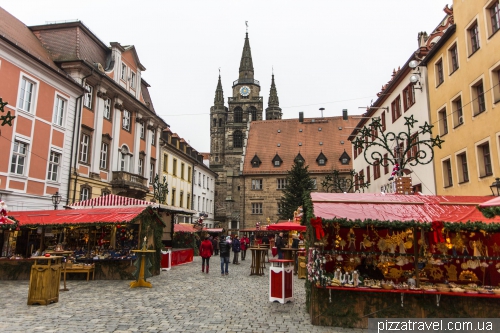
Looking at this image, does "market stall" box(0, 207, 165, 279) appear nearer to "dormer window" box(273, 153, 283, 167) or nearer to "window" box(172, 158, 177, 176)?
"window" box(172, 158, 177, 176)

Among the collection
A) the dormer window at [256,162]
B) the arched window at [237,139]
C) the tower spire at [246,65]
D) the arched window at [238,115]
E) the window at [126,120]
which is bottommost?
the window at [126,120]

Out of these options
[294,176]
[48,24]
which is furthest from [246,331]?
[294,176]

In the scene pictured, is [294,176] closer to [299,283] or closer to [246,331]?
[299,283]

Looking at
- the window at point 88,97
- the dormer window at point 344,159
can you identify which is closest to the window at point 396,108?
the window at point 88,97

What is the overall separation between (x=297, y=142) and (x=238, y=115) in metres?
20.3

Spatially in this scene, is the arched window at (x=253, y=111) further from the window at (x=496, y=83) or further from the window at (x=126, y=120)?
the window at (x=496, y=83)

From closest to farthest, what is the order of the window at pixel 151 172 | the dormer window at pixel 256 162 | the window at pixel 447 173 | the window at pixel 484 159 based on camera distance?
the window at pixel 484 159 → the window at pixel 447 173 → the window at pixel 151 172 → the dormer window at pixel 256 162

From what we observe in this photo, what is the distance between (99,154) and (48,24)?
32.1 ft

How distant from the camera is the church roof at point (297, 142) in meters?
55.3

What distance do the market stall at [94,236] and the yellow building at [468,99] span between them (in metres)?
14.6

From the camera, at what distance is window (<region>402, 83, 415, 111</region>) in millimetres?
23997

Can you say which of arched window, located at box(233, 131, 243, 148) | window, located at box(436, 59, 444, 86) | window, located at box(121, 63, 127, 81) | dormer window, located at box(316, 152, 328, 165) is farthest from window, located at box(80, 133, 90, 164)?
arched window, located at box(233, 131, 243, 148)

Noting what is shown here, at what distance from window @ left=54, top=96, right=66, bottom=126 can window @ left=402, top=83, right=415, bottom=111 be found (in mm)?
21583

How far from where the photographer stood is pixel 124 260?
15172 mm
